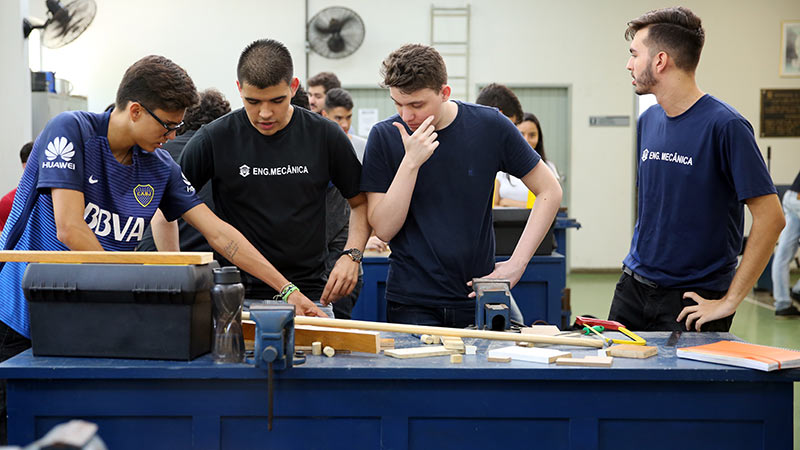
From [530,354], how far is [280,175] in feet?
3.24

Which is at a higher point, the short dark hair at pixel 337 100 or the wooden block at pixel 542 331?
the short dark hair at pixel 337 100

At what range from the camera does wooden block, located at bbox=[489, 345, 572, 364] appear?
5.28 ft


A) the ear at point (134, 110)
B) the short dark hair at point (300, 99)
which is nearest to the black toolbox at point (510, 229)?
the short dark hair at point (300, 99)

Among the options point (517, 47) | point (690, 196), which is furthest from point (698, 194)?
point (517, 47)

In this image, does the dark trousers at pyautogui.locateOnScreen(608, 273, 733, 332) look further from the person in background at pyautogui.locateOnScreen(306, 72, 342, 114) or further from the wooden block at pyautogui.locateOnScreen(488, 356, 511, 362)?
the person in background at pyautogui.locateOnScreen(306, 72, 342, 114)

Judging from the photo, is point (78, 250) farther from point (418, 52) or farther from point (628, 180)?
point (628, 180)

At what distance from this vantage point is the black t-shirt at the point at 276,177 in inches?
87.6

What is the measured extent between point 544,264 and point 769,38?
6117 mm

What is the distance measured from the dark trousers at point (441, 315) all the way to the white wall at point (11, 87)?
3728mm

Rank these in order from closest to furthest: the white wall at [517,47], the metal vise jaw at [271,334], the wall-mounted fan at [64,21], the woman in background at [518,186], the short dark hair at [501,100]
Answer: the metal vise jaw at [271,334]
the short dark hair at [501,100]
the woman in background at [518,186]
the wall-mounted fan at [64,21]
the white wall at [517,47]

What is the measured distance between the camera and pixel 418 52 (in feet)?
6.83

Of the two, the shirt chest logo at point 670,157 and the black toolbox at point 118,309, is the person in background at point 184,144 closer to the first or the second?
the black toolbox at point 118,309

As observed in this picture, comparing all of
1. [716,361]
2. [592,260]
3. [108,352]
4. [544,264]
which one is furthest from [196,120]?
[592,260]

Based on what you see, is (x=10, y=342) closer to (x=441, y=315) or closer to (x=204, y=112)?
(x=441, y=315)
